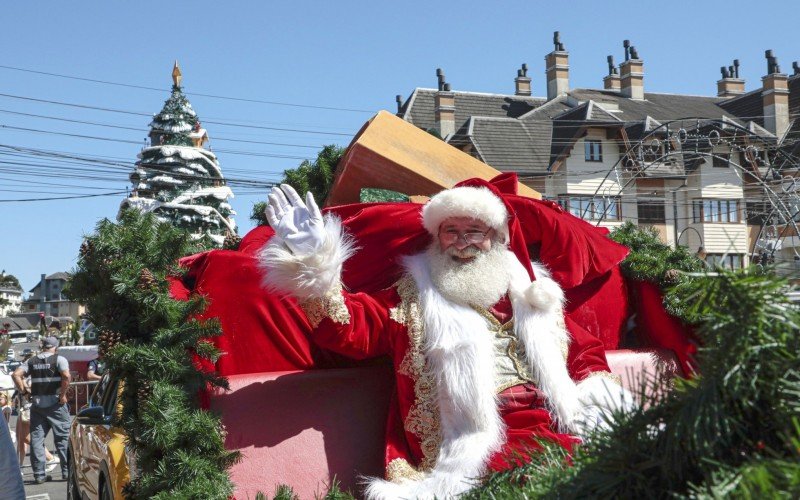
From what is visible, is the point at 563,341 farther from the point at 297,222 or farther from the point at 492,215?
the point at 297,222

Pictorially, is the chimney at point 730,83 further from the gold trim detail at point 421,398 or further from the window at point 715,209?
the gold trim detail at point 421,398

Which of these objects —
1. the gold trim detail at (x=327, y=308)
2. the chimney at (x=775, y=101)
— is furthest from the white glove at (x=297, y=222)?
the chimney at (x=775, y=101)

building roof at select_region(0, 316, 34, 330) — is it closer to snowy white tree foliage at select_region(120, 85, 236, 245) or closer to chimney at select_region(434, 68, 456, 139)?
chimney at select_region(434, 68, 456, 139)

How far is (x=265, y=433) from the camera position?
3803mm

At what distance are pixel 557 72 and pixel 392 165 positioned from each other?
36121 millimetres

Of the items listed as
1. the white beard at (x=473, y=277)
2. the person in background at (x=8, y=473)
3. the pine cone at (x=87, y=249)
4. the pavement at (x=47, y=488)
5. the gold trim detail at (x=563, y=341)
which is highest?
the pine cone at (x=87, y=249)

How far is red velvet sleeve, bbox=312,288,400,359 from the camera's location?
379 centimetres

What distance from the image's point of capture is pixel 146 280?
360 centimetres

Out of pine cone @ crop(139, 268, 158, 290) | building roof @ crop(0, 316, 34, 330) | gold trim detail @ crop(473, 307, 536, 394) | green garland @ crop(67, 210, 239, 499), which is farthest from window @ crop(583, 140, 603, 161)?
building roof @ crop(0, 316, 34, 330)

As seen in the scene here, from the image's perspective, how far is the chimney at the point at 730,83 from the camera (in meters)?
45.2

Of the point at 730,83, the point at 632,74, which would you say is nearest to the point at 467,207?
the point at 632,74

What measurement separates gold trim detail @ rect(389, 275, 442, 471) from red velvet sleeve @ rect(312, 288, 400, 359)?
0.28 ft

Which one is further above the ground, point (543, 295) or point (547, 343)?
point (543, 295)

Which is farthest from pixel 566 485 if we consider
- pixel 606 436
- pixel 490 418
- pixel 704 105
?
pixel 704 105
